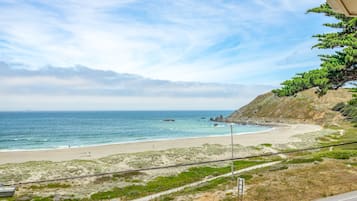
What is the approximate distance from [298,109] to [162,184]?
299 feet

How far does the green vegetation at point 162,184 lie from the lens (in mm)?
21031

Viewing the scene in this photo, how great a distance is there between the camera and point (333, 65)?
14.0 meters

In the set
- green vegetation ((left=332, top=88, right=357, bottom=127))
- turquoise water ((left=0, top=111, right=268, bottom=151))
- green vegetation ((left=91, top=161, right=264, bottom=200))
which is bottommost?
green vegetation ((left=91, top=161, right=264, bottom=200))

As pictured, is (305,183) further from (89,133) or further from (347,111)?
(347,111)

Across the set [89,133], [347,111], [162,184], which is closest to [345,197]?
[162,184]

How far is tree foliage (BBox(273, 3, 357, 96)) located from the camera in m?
13.9

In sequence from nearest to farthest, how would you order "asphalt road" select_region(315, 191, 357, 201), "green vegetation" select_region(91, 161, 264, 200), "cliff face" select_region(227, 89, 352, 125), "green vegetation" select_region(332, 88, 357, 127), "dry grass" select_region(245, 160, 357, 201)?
"asphalt road" select_region(315, 191, 357, 201) → "dry grass" select_region(245, 160, 357, 201) → "green vegetation" select_region(91, 161, 264, 200) → "green vegetation" select_region(332, 88, 357, 127) → "cliff face" select_region(227, 89, 352, 125)

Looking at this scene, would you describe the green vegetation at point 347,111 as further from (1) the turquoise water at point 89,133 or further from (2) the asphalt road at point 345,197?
(2) the asphalt road at point 345,197

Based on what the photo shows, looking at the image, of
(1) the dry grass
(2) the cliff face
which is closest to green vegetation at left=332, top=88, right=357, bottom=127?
(2) the cliff face

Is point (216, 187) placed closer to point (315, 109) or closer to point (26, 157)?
point (26, 157)

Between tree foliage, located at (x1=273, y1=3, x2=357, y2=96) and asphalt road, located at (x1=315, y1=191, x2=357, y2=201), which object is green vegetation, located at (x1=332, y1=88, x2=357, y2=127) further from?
asphalt road, located at (x1=315, y1=191, x2=357, y2=201)

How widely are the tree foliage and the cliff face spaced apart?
7730cm

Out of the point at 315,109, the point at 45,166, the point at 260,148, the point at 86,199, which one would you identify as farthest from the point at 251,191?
the point at 315,109

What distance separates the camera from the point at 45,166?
31.7 metres
